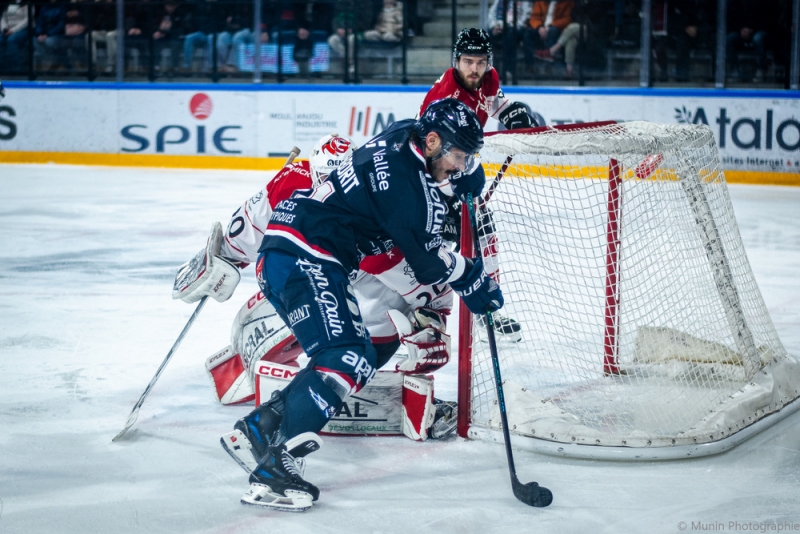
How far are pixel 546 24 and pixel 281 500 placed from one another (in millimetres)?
7283

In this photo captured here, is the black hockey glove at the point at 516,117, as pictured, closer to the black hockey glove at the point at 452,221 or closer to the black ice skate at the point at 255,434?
Answer: the black hockey glove at the point at 452,221

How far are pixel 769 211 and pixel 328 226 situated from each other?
5.54 meters

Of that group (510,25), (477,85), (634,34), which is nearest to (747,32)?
(634,34)

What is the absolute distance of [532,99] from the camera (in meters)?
8.86

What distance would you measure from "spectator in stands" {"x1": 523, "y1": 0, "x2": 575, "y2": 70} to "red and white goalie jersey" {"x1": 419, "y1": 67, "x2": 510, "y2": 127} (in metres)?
4.95

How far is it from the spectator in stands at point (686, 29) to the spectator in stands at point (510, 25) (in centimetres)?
126

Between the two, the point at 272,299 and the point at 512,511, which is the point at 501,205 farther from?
the point at 512,511

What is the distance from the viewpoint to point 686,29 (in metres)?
8.55

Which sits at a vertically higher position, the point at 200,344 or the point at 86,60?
the point at 86,60

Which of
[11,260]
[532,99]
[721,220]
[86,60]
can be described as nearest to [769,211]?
[532,99]

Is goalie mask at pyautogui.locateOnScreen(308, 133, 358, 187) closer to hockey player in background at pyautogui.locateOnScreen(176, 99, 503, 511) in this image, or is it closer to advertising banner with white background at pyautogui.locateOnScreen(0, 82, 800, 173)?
hockey player in background at pyautogui.locateOnScreen(176, 99, 503, 511)

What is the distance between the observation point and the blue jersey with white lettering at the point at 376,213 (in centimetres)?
237

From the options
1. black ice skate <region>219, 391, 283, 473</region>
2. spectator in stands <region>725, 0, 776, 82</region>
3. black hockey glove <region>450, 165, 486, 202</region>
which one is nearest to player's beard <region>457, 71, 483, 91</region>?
black hockey glove <region>450, 165, 486, 202</region>

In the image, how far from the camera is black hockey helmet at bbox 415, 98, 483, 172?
7.75ft
